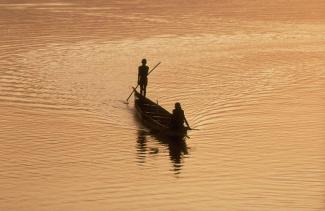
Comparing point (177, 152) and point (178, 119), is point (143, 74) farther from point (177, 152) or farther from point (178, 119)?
point (177, 152)

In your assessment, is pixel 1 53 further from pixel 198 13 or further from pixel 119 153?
pixel 198 13

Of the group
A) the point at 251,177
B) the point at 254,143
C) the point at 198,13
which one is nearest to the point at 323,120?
the point at 254,143

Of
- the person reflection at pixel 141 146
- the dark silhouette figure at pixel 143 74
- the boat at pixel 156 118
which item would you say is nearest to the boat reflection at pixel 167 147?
the person reflection at pixel 141 146

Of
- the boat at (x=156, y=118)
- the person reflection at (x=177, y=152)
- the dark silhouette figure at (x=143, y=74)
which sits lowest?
the person reflection at (x=177, y=152)

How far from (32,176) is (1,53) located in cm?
2406

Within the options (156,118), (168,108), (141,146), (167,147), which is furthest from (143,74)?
(167,147)

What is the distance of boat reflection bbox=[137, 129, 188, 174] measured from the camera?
23778 mm

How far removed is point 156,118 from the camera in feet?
90.3

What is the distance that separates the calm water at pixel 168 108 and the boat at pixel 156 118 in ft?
1.17

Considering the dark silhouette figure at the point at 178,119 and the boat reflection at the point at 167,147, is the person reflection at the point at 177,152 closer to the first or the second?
the boat reflection at the point at 167,147

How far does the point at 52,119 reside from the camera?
1137 inches

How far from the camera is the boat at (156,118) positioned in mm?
25594

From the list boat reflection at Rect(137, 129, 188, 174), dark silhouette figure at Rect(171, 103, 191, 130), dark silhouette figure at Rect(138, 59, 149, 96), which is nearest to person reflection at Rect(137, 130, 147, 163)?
boat reflection at Rect(137, 129, 188, 174)

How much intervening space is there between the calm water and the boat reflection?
0.07 meters
